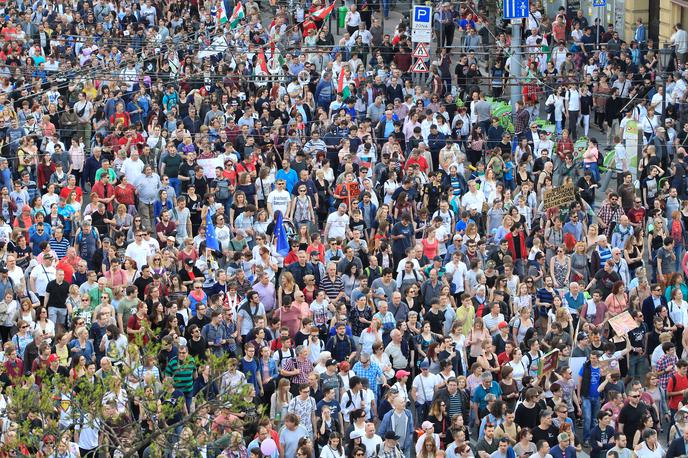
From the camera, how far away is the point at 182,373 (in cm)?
2214

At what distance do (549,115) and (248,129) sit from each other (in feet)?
20.1

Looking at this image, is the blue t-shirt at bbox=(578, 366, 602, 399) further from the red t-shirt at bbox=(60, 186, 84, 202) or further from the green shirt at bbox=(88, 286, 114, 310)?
the red t-shirt at bbox=(60, 186, 84, 202)

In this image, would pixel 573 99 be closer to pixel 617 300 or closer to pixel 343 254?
pixel 343 254

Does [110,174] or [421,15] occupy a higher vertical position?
[421,15]

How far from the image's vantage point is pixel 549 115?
34.6 m

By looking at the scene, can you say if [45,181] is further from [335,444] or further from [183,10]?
[183,10]

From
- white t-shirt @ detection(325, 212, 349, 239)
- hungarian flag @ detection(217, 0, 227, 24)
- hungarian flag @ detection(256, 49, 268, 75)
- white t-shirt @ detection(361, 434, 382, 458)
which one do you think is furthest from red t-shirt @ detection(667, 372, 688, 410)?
hungarian flag @ detection(217, 0, 227, 24)

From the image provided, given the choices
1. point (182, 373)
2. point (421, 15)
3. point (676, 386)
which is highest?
point (421, 15)

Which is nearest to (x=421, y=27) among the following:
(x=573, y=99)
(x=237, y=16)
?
(x=573, y=99)

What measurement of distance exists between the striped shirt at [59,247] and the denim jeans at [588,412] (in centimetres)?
753

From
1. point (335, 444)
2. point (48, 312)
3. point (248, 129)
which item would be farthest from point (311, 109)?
point (335, 444)

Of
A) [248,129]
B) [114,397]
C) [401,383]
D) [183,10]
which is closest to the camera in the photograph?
[114,397]

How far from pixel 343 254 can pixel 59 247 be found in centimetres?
386

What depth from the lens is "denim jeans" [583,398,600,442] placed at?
22.8 meters
